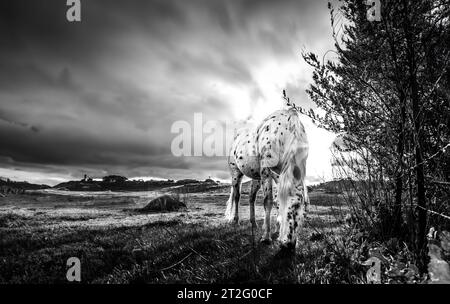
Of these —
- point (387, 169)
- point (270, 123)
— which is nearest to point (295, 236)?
point (387, 169)

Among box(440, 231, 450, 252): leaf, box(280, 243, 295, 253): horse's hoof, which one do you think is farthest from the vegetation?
box(280, 243, 295, 253): horse's hoof

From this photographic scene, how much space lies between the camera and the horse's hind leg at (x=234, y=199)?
11047mm

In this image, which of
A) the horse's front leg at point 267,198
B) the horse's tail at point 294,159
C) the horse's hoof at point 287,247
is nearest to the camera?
the horse's hoof at point 287,247

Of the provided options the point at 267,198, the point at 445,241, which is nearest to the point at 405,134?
the point at 445,241

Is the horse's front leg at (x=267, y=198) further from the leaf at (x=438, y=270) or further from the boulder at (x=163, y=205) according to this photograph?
the boulder at (x=163, y=205)

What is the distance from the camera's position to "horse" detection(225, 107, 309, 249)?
532 cm

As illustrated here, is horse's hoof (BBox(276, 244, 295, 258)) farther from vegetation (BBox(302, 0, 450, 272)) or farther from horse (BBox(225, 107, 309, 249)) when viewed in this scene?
vegetation (BBox(302, 0, 450, 272))

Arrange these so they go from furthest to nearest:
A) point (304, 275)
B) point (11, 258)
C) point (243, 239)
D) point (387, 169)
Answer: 1. point (243, 239)
2. point (11, 258)
3. point (387, 169)
4. point (304, 275)

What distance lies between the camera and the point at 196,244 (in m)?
6.61

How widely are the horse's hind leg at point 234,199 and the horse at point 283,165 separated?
1.51 meters

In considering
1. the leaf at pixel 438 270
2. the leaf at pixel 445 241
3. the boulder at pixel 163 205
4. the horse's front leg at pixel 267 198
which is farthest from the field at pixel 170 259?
the boulder at pixel 163 205
